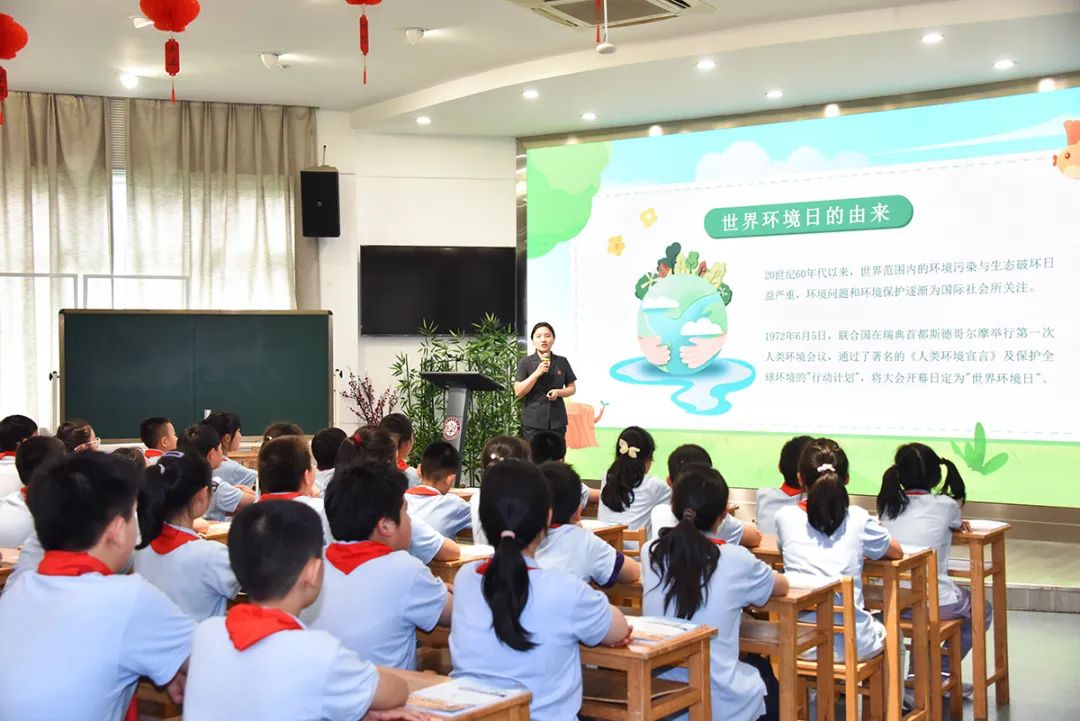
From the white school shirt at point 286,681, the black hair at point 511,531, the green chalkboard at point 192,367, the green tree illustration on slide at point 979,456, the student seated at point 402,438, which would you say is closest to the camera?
the white school shirt at point 286,681

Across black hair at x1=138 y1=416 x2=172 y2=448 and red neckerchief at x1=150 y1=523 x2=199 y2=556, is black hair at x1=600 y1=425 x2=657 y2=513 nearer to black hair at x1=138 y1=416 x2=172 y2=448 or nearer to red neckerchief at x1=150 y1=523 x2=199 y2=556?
red neckerchief at x1=150 y1=523 x2=199 y2=556

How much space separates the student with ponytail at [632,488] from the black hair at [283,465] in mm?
1412

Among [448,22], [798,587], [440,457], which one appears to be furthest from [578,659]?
[448,22]

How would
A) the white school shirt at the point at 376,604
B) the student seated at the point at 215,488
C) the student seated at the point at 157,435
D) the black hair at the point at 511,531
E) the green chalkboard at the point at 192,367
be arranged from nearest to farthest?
the black hair at the point at 511,531 → the white school shirt at the point at 376,604 → the student seated at the point at 215,488 → the student seated at the point at 157,435 → the green chalkboard at the point at 192,367

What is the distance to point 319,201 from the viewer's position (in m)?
8.68

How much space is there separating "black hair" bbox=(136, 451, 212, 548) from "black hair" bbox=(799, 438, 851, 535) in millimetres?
1812

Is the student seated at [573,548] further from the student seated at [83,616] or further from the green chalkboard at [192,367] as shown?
the green chalkboard at [192,367]

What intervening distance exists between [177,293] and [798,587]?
21.9ft

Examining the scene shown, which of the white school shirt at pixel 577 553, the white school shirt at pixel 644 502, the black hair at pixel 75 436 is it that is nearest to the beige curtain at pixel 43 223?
the black hair at pixel 75 436

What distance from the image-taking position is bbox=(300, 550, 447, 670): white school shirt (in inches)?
97.4

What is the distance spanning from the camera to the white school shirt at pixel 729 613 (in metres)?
2.86

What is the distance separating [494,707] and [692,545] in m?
0.95

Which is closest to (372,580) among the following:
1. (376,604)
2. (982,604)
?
(376,604)

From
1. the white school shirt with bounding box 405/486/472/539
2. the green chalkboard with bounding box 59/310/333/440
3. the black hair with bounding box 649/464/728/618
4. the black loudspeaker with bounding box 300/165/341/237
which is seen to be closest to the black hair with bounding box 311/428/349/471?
the white school shirt with bounding box 405/486/472/539
